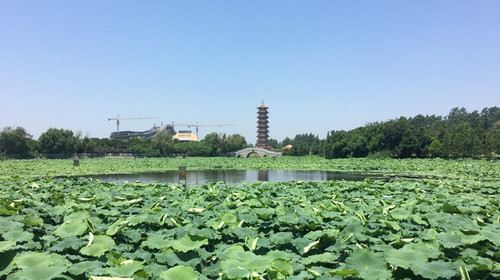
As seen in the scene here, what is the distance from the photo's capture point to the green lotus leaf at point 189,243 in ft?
9.57

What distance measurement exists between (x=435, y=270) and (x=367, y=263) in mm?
489

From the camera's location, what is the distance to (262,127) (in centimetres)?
10081

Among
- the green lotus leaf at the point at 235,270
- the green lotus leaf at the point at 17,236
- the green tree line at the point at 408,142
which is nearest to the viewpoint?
the green lotus leaf at the point at 235,270

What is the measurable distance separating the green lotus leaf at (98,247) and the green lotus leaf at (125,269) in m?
0.52

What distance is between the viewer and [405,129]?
155ft

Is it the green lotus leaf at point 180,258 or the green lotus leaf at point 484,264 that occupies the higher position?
the green lotus leaf at point 484,264

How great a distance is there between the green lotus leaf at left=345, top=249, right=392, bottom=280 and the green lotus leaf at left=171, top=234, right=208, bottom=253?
1.20 metres

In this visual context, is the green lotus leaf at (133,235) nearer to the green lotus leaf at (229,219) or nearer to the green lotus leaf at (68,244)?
the green lotus leaf at (68,244)

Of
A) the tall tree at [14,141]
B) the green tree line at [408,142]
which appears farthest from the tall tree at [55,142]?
the green tree line at [408,142]

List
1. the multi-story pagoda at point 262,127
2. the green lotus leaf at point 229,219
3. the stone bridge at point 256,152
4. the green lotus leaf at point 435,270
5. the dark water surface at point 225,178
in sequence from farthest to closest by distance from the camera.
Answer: the multi-story pagoda at point 262,127 < the stone bridge at point 256,152 < the dark water surface at point 225,178 < the green lotus leaf at point 229,219 < the green lotus leaf at point 435,270

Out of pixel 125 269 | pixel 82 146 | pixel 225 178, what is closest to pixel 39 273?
pixel 125 269

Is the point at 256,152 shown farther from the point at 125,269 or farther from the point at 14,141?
the point at 125,269

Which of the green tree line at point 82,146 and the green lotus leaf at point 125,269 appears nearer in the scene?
the green lotus leaf at point 125,269

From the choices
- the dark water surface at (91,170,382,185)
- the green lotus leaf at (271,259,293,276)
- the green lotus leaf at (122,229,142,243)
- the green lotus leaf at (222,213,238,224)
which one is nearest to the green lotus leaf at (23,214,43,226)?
the green lotus leaf at (122,229,142,243)
